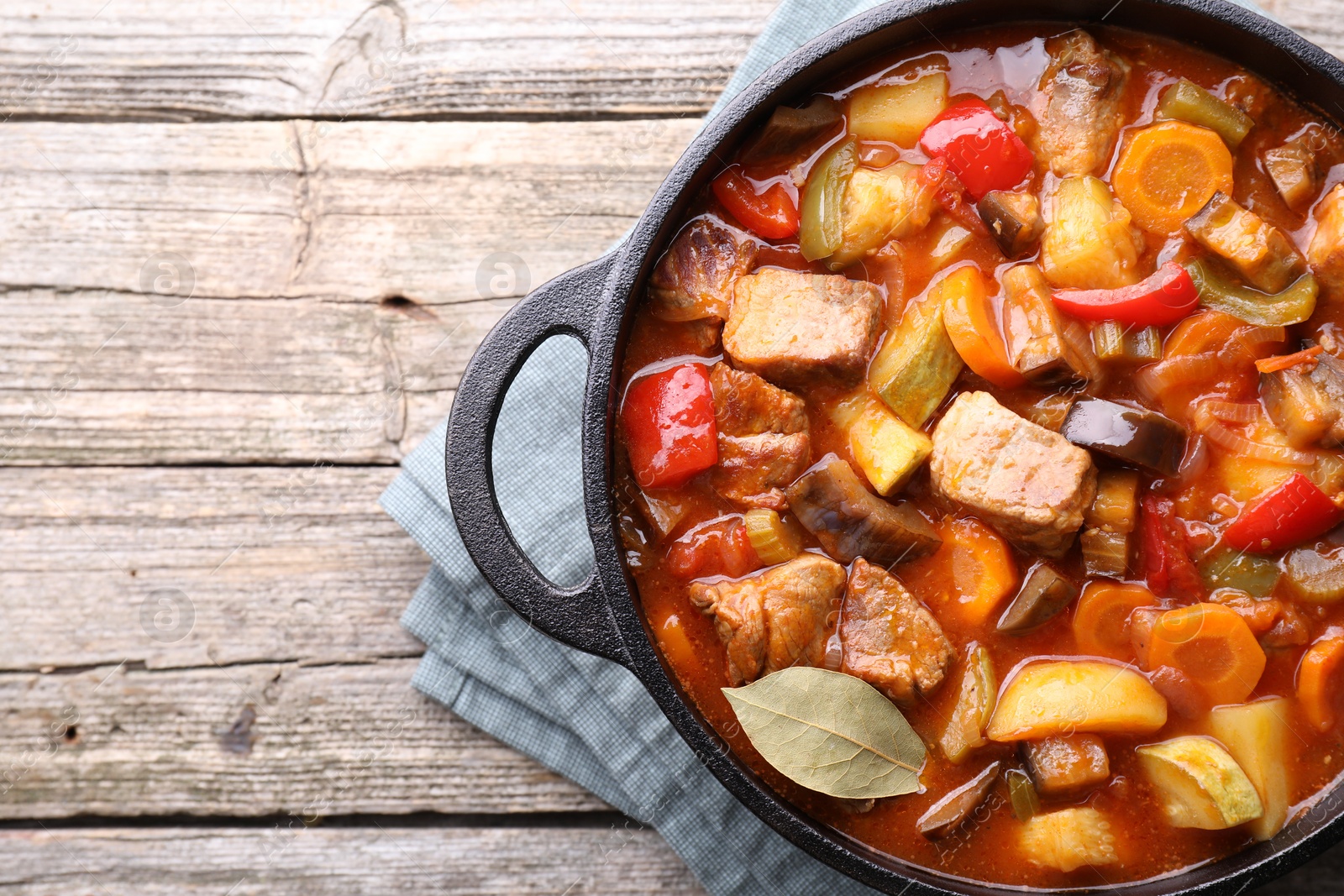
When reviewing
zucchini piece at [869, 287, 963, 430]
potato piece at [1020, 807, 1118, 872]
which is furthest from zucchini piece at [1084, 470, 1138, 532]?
potato piece at [1020, 807, 1118, 872]

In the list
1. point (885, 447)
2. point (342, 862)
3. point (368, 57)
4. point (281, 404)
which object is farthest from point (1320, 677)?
point (368, 57)

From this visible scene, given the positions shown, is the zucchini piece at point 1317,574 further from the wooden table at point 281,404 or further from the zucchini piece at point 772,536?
the wooden table at point 281,404

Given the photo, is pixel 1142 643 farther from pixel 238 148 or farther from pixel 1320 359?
pixel 238 148

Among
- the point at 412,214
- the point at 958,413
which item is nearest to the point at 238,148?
the point at 412,214

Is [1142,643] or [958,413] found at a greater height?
[958,413]

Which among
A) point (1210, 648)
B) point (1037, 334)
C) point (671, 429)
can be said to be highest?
point (1037, 334)

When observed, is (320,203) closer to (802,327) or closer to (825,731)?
(802,327)
